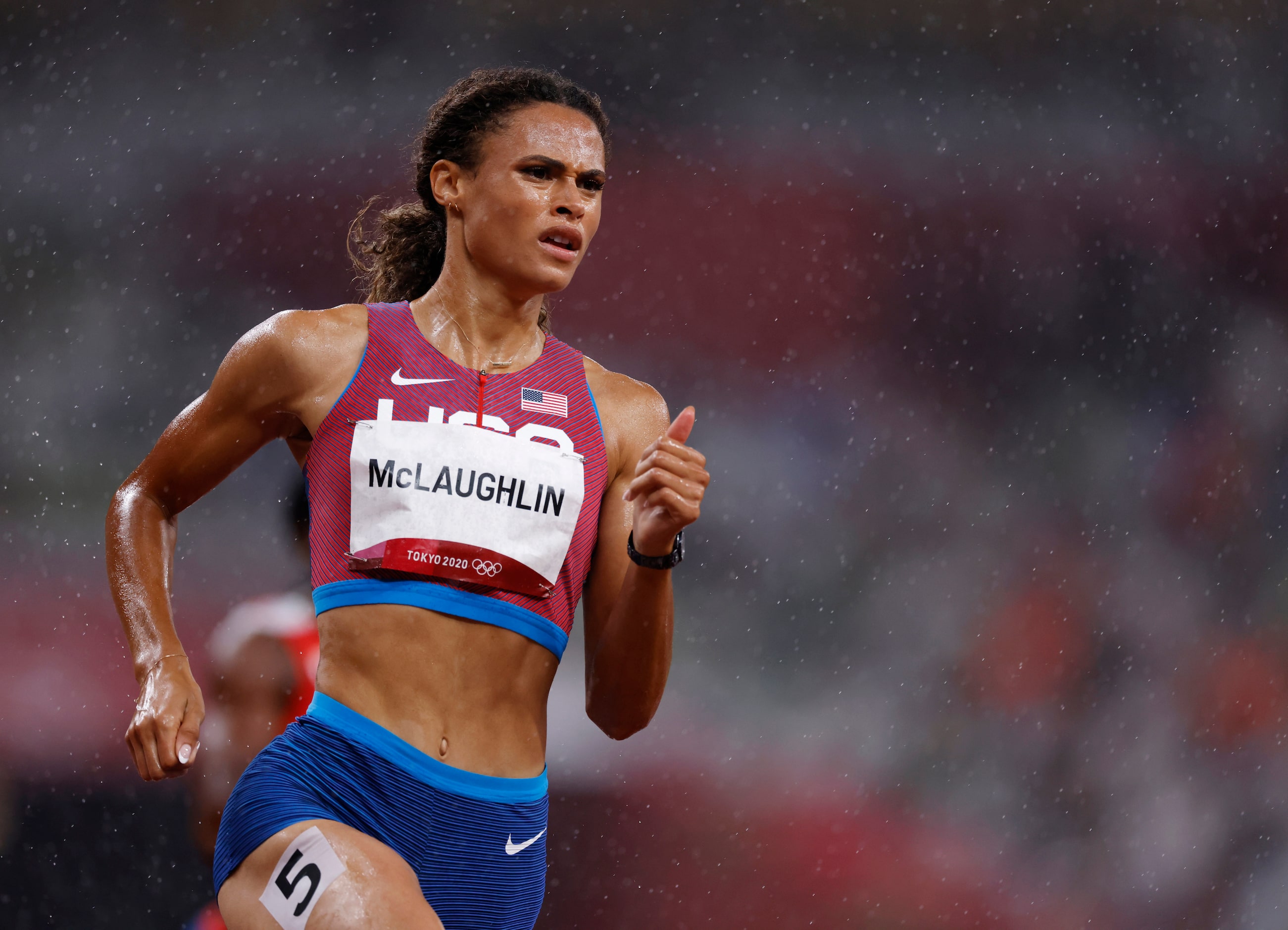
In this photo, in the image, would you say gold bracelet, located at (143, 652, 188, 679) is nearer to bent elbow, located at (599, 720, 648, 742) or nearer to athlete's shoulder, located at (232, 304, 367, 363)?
athlete's shoulder, located at (232, 304, 367, 363)

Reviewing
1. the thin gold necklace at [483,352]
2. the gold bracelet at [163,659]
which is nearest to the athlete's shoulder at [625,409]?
the thin gold necklace at [483,352]

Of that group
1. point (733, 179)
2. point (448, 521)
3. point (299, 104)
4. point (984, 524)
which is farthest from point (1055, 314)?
point (448, 521)

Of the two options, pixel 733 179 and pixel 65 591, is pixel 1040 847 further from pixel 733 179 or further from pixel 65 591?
pixel 65 591

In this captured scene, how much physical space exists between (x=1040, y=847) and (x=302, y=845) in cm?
411

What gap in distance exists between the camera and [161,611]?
2.07 meters

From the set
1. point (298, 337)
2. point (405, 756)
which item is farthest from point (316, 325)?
point (405, 756)

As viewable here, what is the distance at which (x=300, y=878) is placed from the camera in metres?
1.69

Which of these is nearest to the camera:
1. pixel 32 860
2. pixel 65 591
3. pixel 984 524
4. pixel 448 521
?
pixel 448 521

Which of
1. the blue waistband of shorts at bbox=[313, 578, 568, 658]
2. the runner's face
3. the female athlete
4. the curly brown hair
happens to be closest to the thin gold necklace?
the female athlete

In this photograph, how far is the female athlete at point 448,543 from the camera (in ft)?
6.08

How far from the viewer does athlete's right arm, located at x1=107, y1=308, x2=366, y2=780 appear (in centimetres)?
208

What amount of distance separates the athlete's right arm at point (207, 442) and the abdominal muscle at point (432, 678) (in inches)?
10.9

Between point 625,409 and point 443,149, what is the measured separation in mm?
661

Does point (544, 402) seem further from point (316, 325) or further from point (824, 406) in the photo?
point (824, 406)
